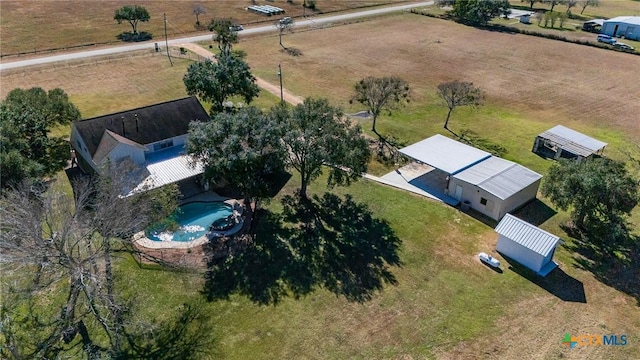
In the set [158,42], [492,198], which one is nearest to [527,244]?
[492,198]

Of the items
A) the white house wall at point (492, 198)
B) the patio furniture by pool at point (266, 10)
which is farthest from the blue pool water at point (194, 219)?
the patio furniture by pool at point (266, 10)

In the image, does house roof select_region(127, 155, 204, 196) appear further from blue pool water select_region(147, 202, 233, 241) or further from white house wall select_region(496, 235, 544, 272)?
white house wall select_region(496, 235, 544, 272)

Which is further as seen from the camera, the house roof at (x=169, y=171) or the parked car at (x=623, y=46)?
the parked car at (x=623, y=46)

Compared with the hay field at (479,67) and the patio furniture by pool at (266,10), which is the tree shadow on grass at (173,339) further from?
the patio furniture by pool at (266,10)

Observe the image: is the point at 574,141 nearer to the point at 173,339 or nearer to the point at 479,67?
the point at 479,67

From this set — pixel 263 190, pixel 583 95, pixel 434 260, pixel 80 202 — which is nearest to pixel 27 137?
pixel 80 202
